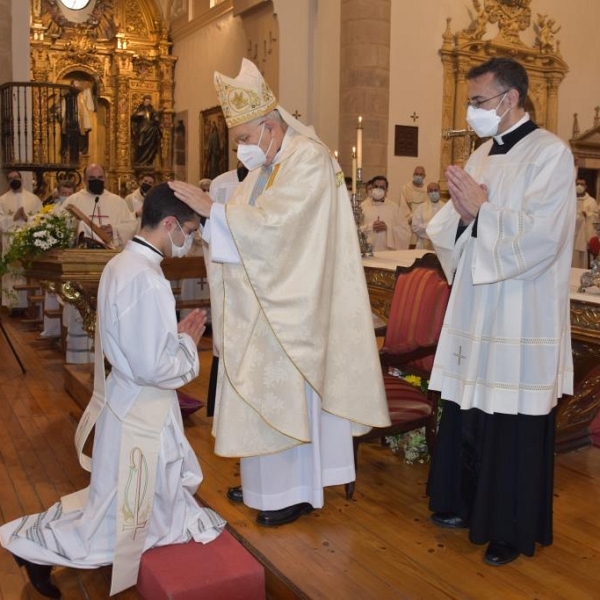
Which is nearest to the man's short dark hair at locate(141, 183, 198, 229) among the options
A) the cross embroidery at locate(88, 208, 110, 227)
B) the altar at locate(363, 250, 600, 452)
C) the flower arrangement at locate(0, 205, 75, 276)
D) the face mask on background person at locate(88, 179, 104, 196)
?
the altar at locate(363, 250, 600, 452)

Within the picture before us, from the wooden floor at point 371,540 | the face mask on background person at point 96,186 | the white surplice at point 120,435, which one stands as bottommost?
the wooden floor at point 371,540

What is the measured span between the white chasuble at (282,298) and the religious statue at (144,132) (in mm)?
14622

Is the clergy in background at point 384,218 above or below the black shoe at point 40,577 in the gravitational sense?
above

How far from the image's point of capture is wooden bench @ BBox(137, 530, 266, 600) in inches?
112

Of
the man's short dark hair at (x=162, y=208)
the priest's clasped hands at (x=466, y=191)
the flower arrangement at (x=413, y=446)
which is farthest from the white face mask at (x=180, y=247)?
the flower arrangement at (x=413, y=446)

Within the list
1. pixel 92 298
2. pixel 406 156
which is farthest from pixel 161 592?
pixel 406 156

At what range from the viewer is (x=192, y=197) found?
295 centimetres

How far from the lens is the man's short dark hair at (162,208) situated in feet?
9.53

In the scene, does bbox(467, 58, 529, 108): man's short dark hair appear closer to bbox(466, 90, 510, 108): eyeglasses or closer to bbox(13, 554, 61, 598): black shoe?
bbox(466, 90, 510, 108): eyeglasses

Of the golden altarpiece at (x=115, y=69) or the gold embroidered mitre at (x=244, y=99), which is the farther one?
the golden altarpiece at (x=115, y=69)

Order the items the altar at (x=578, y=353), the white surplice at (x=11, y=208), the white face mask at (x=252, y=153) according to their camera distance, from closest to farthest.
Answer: the white face mask at (x=252, y=153) < the altar at (x=578, y=353) < the white surplice at (x=11, y=208)

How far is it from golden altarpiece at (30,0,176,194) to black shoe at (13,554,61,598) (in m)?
14.1

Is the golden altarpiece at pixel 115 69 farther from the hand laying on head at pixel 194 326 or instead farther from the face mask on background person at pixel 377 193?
the hand laying on head at pixel 194 326

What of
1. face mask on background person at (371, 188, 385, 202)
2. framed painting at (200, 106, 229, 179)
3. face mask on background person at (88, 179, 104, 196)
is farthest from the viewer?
framed painting at (200, 106, 229, 179)
